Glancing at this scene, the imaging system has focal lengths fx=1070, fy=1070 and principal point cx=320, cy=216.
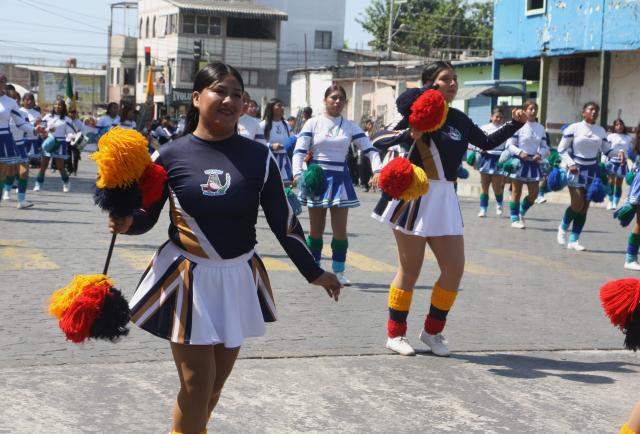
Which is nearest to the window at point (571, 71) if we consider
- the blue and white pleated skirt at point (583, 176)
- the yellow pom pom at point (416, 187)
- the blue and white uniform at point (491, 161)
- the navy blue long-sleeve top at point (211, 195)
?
the blue and white uniform at point (491, 161)

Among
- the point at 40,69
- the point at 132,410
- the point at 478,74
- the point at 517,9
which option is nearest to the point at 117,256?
the point at 132,410

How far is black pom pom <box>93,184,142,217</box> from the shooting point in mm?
4449

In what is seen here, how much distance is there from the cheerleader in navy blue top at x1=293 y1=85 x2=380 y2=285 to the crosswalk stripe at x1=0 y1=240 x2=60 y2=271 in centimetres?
279

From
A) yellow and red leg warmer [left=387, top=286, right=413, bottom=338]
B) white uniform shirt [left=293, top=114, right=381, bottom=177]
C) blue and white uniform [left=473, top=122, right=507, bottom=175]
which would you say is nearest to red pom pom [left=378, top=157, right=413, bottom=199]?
yellow and red leg warmer [left=387, top=286, right=413, bottom=338]

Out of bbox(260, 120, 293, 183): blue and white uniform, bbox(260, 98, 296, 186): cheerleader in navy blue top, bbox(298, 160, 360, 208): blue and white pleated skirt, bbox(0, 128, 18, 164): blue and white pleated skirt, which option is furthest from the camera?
bbox(260, 120, 293, 183): blue and white uniform

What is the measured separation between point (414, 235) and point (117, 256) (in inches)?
218

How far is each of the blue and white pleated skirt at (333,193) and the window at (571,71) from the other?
2224 centimetres

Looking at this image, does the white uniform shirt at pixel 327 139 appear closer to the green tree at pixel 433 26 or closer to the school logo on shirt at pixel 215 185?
the school logo on shirt at pixel 215 185

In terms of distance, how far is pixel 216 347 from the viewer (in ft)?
15.4

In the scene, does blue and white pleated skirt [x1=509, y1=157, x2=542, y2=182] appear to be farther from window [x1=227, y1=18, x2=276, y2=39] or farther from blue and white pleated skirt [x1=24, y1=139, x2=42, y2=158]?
window [x1=227, y1=18, x2=276, y2=39]

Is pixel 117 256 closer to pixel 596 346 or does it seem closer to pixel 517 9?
pixel 596 346

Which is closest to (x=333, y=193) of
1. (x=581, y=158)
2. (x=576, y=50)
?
(x=581, y=158)

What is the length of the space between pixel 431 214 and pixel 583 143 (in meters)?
8.29

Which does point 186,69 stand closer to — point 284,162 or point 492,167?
point 492,167
